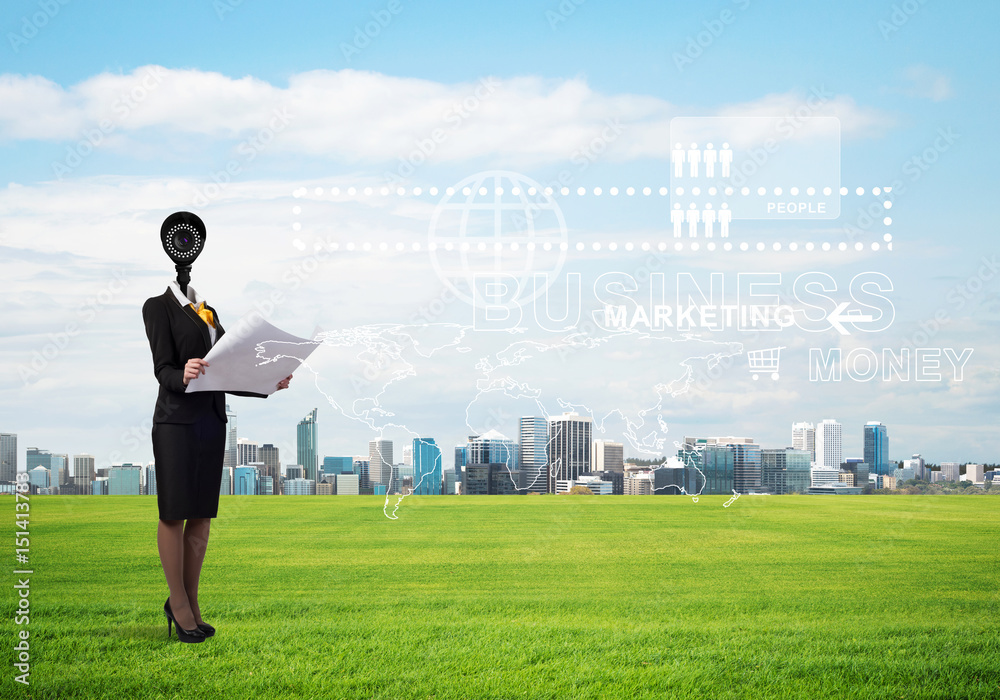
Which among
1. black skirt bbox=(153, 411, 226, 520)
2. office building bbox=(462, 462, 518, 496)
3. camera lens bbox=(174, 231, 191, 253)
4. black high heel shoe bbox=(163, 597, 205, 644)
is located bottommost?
black high heel shoe bbox=(163, 597, 205, 644)

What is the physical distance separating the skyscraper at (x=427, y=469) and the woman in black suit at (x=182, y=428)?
8175mm

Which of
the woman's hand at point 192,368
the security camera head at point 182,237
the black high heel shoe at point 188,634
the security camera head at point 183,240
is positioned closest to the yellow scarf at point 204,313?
the security camera head at point 183,240

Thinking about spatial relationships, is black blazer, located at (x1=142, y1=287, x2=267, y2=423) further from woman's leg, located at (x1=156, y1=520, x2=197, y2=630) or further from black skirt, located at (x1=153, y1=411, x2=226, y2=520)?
woman's leg, located at (x1=156, y1=520, x2=197, y2=630)

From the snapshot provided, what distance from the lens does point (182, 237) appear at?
5691 mm

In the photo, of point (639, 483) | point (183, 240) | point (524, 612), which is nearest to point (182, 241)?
point (183, 240)

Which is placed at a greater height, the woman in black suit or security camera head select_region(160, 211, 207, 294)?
security camera head select_region(160, 211, 207, 294)

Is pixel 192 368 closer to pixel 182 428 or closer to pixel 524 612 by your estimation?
pixel 182 428

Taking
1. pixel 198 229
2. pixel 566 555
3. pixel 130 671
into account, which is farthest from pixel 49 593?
pixel 566 555

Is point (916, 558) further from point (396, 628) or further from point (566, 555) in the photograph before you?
point (396, 628)

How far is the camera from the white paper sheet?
5.18 meters

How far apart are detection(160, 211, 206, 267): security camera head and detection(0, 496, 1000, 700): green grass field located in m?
2.85

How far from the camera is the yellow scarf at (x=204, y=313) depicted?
5621mm

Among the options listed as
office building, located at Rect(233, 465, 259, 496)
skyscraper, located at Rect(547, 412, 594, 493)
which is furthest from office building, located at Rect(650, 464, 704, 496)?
office building, located at Rect(233, 465, 259, 496)

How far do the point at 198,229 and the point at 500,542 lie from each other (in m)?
8.16
